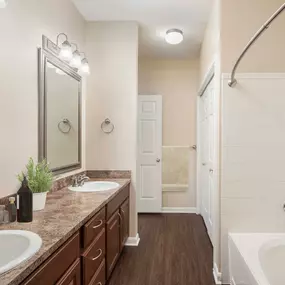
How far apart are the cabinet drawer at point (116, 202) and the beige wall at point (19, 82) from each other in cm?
72

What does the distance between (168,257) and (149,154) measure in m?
2.13

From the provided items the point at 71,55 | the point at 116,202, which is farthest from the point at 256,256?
the point at 71,55

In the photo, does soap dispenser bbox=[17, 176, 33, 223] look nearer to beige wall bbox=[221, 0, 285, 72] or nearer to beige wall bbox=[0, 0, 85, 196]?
beige wall bbox=[0, 0, 85, 196]

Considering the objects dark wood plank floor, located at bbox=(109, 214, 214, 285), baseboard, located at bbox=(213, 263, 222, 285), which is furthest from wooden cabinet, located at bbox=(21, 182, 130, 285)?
baseboard, located at bbox=(213, 263, 222, 285)

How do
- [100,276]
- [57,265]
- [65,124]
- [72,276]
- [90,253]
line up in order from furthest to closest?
[65,124]
[100,276]
[90,253]
[72,276]
[57,265]

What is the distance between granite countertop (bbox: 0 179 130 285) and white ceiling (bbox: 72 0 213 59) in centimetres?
189

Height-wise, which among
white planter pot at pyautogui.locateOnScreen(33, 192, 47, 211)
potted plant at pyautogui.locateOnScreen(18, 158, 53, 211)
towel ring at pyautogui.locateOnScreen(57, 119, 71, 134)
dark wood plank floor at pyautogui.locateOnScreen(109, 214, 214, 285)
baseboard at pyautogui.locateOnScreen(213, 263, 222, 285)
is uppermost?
towel ring at pyautogui.locateOnScreen(57, 119, 71, 134)

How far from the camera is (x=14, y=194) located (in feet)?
6.36

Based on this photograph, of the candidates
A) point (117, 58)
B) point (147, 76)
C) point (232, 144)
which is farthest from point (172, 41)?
point (232, 144)

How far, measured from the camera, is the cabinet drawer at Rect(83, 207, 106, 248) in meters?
1.83

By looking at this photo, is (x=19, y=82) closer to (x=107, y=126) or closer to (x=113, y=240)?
(x=113, y=240)

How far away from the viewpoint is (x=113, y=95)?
3580 millimetres

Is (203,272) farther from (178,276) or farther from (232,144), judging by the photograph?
(232,144)

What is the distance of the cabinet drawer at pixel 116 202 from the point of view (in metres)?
2.48
